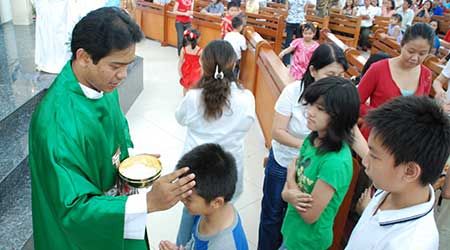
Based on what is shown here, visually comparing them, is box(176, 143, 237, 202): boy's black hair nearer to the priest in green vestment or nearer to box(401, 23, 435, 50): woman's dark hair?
the priest in green vestment

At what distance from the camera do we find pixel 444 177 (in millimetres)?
2047

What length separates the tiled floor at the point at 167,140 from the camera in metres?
2.93

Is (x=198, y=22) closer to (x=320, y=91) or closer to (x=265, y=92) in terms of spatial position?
(x=265, y=92)

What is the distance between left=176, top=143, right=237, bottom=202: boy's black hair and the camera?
4.75 ft

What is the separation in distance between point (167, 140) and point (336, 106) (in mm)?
2831

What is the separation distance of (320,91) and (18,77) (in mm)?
3274

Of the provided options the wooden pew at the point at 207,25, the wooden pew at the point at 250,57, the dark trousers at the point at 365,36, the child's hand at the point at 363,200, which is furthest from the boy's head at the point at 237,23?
the dark trousers at the point at 365,36

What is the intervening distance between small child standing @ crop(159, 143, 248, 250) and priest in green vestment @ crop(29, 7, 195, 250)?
163mm

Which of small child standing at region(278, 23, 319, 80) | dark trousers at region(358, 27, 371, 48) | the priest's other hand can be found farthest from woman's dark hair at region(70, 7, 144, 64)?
dark trousers at region(358, 27, 371, 48)

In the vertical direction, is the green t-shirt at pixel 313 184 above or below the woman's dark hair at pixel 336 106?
below

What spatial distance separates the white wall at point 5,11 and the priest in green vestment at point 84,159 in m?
5.45

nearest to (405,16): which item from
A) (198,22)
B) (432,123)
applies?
(198,22)

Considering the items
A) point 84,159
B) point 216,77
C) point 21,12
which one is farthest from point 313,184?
point 21,12

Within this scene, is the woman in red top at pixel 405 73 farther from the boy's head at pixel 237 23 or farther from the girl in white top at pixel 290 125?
the boy's head at pixel 237 23
